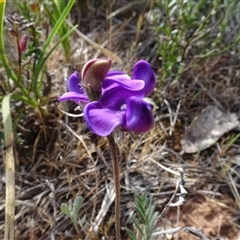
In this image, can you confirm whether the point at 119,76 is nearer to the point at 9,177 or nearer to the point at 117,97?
the point at 117,97

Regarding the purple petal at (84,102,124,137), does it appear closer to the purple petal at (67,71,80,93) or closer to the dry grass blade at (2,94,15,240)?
the purple petal at (67,71,80,93)

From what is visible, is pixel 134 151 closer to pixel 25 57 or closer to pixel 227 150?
pixel 227 150

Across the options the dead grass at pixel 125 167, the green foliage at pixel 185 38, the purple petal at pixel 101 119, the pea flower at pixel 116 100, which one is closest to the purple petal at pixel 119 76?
the pea flower at pixel 116 100

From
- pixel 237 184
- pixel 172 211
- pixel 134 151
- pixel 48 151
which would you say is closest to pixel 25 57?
pixel 48 151

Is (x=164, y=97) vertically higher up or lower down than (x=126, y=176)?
higher up

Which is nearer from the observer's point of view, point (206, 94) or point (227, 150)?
point (227, 150)

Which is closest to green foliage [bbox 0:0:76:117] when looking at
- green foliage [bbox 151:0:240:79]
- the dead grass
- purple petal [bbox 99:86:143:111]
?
the dead grass
